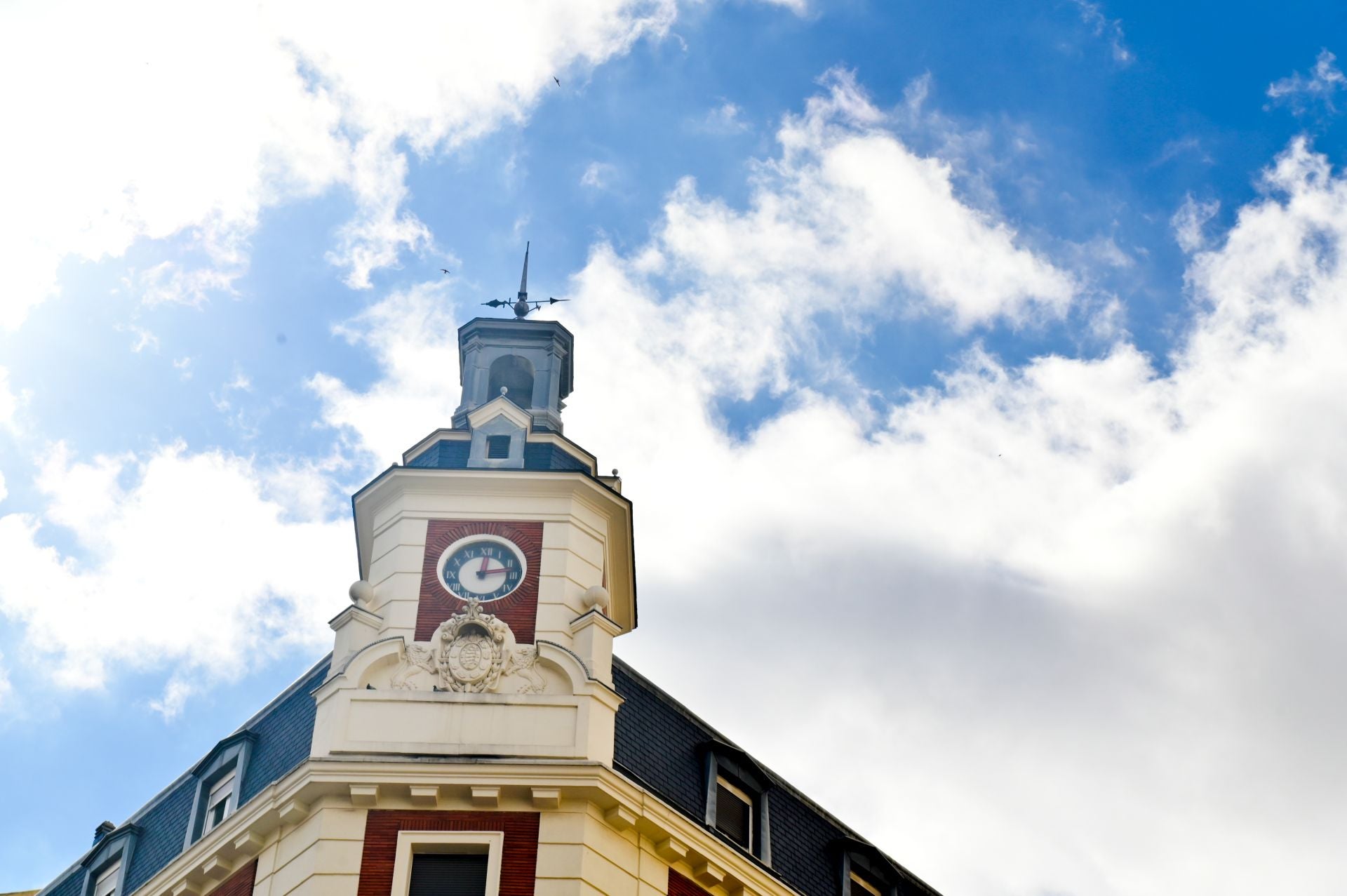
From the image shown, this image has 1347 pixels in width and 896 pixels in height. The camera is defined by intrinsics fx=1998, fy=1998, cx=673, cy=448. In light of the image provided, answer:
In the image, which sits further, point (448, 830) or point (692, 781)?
point (692, 781)

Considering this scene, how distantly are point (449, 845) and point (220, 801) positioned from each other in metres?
7.70

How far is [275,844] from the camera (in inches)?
1438

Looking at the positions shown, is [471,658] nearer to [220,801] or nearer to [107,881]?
[220,801]

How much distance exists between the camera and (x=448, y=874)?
3509 centimetres

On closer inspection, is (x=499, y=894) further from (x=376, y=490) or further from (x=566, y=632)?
(x=376, y=490)

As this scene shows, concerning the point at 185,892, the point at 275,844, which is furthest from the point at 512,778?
the point at 185,892

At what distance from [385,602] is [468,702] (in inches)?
140

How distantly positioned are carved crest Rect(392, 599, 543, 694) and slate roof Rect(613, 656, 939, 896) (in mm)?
2178

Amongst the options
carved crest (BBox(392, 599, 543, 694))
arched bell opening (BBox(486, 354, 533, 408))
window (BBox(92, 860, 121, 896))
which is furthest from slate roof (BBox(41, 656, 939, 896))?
arched bell opening (BBox(486, 354, 533, 408))

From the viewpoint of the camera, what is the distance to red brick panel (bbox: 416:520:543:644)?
128 feet

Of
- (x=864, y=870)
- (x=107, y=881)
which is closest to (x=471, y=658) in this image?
(x=864, y=870)

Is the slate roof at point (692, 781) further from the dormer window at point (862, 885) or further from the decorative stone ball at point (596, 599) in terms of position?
the decorative stone ball at point (596, 599)

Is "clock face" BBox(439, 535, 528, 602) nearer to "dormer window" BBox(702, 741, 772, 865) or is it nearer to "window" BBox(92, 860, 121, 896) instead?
"dormer window" BBox(702, 741, 772, 865)

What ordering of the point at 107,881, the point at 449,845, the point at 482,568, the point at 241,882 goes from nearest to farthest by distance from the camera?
1. the point at 449,845
2. the point at 241,882
3. the point at 482,568
4. the point at 107,881
